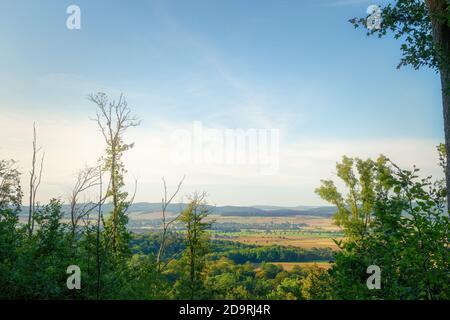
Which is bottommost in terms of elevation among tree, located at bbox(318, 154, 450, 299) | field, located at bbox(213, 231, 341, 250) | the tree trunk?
field, located at bbox(213, 231, 341, 250)

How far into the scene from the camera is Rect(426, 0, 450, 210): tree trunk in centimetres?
703

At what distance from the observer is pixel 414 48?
8180mm

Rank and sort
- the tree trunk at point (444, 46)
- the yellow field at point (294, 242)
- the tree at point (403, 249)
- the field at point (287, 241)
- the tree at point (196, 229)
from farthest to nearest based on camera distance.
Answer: the field at point (287, 241) < the yellow field at point (294, 242) < the tree at point (196, 229) < the tree trunk at point (444, 46) < the tree at point (403, 249)

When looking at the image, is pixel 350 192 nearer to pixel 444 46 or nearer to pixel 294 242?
pixel 444 46

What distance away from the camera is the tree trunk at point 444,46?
7027mm

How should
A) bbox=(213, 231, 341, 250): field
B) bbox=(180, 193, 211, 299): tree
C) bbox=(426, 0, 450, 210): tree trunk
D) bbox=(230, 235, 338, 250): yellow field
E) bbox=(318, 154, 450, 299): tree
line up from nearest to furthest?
bbox=(318, 154, 450, 299): tree < bbox=(426, 0, 450, 210): tree trunk < bbox=(180, 193, 211, 299): tree < bbox=(230, 235, 338, 250): yellow field < bbox=(213, 231, 341, 250): field

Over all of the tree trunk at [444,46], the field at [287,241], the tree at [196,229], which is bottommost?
Result: the field at [287,241]

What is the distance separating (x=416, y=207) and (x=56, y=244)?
23.1ft

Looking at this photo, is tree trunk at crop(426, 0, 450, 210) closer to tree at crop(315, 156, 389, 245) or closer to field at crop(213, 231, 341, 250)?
tree at crop(315, 156, 389, 245)

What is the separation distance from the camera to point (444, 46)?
7.43 metres

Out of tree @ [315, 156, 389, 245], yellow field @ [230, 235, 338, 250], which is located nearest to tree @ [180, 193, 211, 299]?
tree @ [315, 156, 389, 245]

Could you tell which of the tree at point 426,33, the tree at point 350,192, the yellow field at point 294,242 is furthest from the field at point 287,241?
the tree at point 426,33

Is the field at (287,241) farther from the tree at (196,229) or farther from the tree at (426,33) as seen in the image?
the tree at (426,33)
